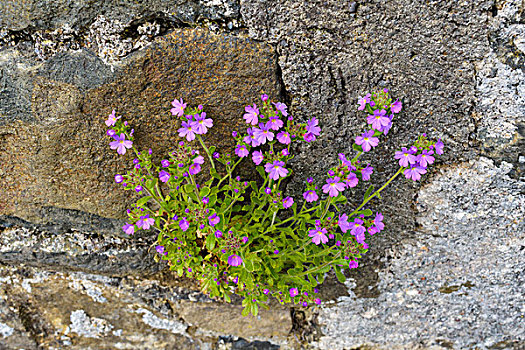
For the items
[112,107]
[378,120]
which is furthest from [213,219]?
[378,120]

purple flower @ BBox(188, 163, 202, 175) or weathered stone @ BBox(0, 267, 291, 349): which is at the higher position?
purple flower @ BBox(188, 163, 202, 175)

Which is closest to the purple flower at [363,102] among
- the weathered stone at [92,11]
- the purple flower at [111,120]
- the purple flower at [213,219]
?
the weathered stone at [92,11]

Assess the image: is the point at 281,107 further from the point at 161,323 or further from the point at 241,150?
the point at 161,323

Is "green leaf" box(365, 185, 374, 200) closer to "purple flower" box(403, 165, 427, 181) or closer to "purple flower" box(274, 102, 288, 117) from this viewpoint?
"purple flower" box(403, 165, 427, 181)

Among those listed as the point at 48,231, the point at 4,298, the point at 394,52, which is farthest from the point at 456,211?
the point at 4,298

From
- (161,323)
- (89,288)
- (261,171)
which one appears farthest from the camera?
(161,323)

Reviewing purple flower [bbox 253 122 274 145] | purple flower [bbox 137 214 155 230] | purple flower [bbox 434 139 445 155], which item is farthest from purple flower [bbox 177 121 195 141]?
purple flower [bbox 434 139 445 155]
